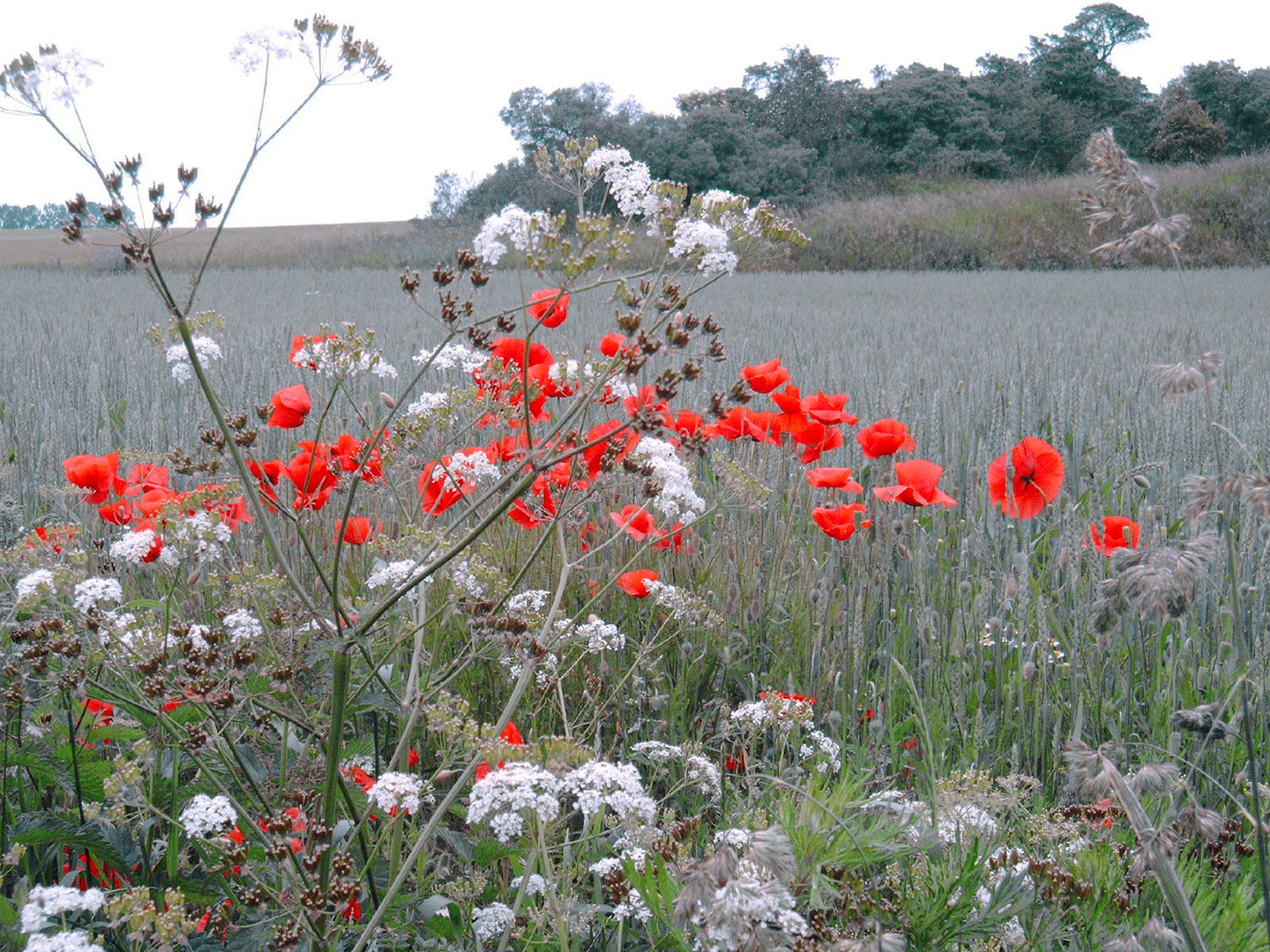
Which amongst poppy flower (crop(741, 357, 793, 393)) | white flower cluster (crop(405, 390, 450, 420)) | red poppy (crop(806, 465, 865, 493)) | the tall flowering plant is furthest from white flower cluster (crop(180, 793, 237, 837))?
red poppy (crop(806, 465, 865, 493))

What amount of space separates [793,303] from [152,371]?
7.78 metres

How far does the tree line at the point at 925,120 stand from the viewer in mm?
31344

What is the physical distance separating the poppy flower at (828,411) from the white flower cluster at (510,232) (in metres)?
1.07

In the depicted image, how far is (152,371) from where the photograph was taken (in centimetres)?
554

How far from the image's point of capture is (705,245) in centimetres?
111

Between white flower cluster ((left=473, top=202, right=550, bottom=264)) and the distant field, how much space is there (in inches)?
4.7

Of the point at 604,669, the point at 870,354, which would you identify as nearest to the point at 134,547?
the point at 604,669

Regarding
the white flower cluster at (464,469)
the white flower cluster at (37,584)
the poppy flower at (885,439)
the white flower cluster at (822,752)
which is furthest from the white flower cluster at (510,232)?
the poppy flower at (885,439)

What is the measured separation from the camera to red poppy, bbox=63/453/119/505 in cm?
155

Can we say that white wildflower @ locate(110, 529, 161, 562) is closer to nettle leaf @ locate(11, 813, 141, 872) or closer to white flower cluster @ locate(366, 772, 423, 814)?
nettle leaf @ locate(11, 813, 141, 872)

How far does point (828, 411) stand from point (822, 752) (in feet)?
2.77

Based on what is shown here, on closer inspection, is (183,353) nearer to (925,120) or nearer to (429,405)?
(429,405)

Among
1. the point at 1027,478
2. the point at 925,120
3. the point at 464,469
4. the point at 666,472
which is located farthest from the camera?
the point at 925,120

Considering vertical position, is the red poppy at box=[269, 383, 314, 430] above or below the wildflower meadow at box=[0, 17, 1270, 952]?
above
